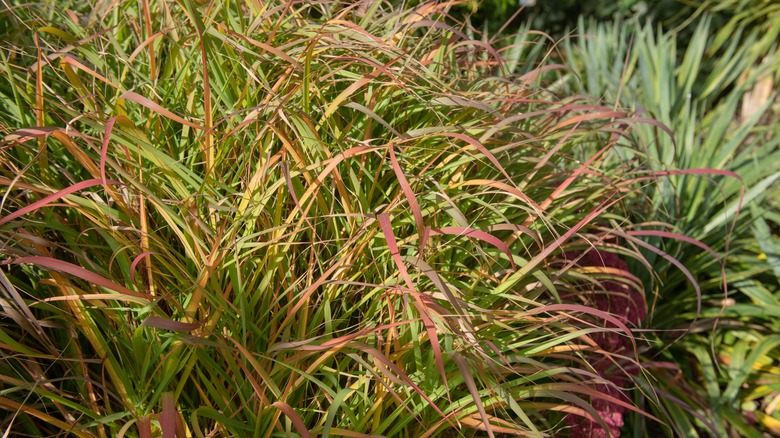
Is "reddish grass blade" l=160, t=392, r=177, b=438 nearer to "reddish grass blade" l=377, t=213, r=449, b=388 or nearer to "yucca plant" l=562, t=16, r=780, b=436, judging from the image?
"reddish grass blade" l=377, t=213, r=449, b=388

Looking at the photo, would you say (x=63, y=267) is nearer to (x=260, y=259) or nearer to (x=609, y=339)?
(x=260, y=259)

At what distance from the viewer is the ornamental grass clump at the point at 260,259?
4.25 feet

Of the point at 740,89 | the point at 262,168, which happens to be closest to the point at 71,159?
the point at 262,168

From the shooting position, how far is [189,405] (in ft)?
4.79

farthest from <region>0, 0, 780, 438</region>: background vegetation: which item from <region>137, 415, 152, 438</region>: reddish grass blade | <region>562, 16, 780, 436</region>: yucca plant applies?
<region>562, 16, 780, 436</region>: yucca plant

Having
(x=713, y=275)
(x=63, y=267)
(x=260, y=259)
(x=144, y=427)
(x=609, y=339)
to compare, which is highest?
(x=63, y=267)

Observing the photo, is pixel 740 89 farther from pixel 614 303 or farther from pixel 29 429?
pixel 29 429

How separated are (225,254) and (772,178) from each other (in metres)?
2.24

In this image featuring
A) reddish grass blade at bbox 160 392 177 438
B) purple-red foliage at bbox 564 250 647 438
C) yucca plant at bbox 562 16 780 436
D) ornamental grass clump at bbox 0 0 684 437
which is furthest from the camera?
yucca plant at bbox 562 16 780 436

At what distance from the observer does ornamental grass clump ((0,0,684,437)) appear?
1296mm

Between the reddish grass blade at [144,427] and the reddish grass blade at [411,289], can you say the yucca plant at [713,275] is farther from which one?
the reddish grass blade at [144,427]

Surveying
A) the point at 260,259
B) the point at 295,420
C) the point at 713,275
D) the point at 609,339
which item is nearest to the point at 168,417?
the point at 295,420

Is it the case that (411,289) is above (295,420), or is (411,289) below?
above

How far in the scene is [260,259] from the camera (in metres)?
1.44
